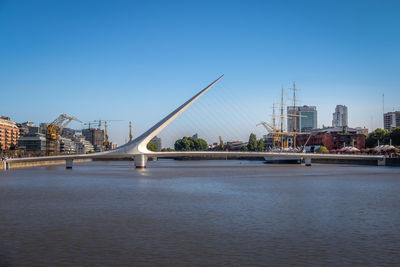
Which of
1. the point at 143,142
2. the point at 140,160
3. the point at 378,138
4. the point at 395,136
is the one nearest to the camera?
the point at 143,142

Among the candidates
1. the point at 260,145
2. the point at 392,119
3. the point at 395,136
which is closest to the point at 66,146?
the point at 260,145

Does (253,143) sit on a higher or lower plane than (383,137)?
lower

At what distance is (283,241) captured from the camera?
9820 mm

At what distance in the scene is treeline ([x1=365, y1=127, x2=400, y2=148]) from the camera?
2776 inches

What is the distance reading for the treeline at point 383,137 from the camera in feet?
231

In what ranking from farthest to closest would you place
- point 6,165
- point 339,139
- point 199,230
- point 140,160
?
point 339,139 → point 140,160 → point 6,165 → point 199,230

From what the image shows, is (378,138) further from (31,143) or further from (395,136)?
(31,143)

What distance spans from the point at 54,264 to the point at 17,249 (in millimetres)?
1566

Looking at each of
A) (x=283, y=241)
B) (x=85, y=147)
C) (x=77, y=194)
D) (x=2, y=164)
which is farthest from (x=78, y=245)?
(x=85, y=147)

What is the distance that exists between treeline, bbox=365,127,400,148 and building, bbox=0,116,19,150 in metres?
Answer: 71.3

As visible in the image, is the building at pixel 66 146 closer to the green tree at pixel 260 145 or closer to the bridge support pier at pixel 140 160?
the green tree at pixel 260 145

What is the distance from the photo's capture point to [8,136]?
3583 inches

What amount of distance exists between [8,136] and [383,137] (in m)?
75.4

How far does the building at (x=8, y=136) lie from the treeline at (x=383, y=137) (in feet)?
234
